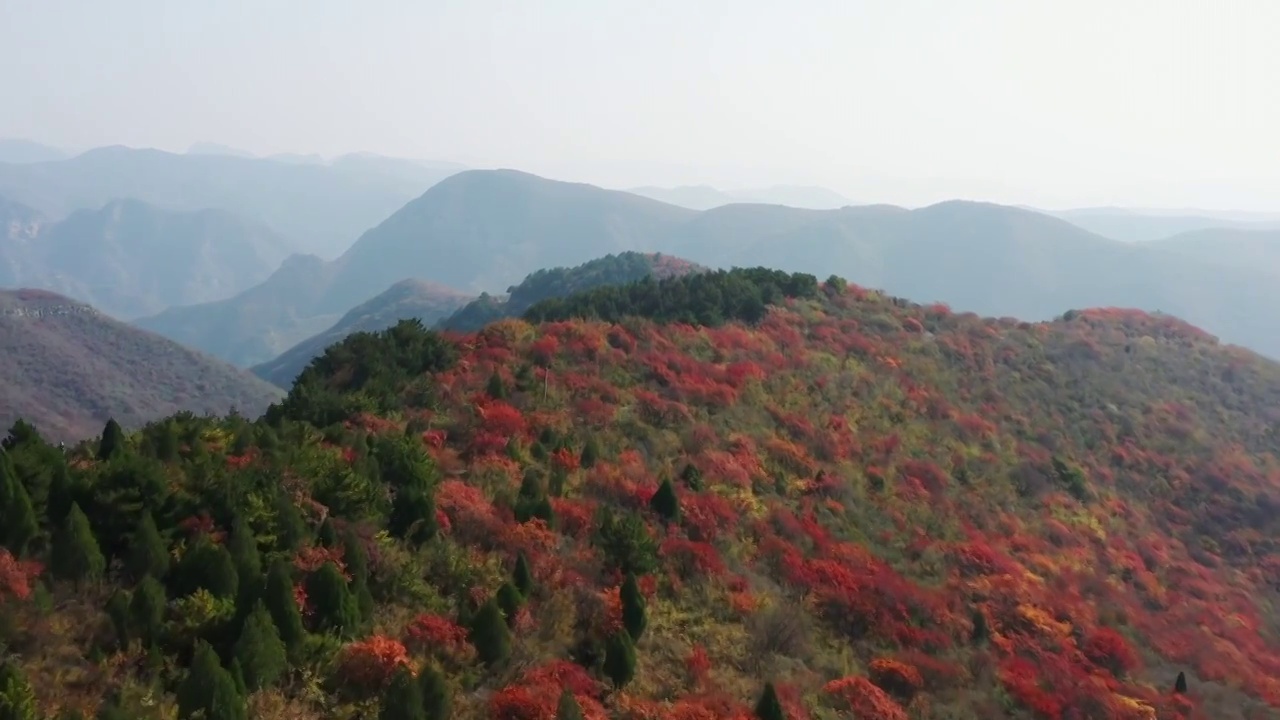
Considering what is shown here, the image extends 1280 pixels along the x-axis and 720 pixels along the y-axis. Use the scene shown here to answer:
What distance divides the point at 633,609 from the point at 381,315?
164168mm

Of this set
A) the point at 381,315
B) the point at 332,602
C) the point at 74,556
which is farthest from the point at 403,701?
the point at 381,315

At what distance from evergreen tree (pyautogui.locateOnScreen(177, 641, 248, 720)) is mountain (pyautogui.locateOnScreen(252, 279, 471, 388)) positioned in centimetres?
A: 13133

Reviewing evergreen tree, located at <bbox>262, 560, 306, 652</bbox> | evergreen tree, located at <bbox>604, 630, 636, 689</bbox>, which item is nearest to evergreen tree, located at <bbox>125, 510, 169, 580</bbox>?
evergreen tree, located at <bbox>262, 560, 306, 652</bbox>

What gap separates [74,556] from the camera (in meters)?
9.45

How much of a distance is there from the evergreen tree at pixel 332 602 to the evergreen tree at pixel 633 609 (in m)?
3.71

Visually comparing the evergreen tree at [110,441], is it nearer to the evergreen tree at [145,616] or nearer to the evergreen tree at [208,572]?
the evergreen tree at [208,572]

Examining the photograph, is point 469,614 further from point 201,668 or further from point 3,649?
point 3,649

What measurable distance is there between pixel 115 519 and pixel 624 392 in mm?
13111

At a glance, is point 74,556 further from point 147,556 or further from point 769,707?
point 769,707

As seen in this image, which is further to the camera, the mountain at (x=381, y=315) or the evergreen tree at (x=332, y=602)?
the mountain at (x=381, y=315)

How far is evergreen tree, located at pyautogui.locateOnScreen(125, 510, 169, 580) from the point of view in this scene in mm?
9758

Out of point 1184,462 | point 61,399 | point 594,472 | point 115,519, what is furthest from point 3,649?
point 61,399

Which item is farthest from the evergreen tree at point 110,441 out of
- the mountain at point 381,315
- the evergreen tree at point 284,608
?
the mountain at point 381,315

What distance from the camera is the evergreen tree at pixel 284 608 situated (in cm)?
912
